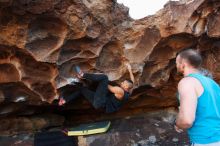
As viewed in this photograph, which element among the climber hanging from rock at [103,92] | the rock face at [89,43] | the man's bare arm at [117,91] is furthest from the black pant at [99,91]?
the rock face at [89,43]

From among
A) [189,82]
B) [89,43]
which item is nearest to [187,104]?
[189,82]

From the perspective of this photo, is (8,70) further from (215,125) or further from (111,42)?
(215,125)

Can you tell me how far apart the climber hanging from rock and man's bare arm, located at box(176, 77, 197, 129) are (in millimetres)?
2793

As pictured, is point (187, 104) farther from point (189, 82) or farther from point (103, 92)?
point (103, 92)

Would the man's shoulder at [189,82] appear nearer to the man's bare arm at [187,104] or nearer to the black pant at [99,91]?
the man's bare arm at [187,104]

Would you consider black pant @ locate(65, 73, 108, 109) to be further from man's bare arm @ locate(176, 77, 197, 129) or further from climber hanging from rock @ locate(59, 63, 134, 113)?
man's bare arm @ locate(176, 77, 197, 129)

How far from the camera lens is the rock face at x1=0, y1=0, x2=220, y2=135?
5.33 m

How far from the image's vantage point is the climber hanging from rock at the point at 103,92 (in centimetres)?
587

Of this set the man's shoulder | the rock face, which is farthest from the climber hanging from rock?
the man's shoulder

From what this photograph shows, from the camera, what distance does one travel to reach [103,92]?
589 cm

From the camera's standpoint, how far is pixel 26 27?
5.29 meters

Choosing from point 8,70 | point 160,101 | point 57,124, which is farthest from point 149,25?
point 57,124

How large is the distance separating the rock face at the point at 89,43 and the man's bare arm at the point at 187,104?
9.22 feet

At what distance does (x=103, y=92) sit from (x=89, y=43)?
2.93 feet
